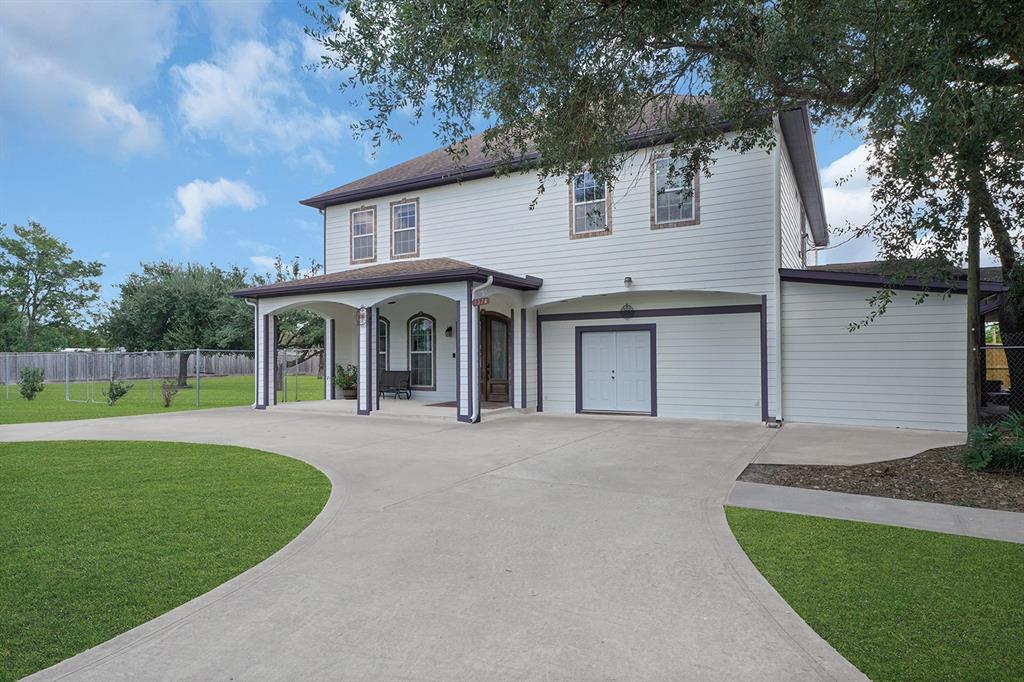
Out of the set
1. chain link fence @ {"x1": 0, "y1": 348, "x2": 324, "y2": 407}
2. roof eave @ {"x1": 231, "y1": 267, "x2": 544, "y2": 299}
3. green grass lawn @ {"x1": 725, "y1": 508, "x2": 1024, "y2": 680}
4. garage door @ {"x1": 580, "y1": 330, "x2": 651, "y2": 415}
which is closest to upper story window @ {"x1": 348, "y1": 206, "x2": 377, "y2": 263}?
roof eave @ {"x1": 231, "y1": 267, "x2": 544, "y2": 299}

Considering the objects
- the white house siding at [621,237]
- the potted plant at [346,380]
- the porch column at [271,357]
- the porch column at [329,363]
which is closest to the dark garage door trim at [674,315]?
the white house siding at [621,237]

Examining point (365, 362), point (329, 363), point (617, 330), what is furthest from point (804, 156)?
point (329, 363)

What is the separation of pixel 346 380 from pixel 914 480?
1468cm

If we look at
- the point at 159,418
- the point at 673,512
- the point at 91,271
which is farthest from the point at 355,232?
the point at 91,271

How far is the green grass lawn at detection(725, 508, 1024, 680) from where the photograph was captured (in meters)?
2.87

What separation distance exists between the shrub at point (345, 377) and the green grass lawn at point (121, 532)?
8912 millimetres

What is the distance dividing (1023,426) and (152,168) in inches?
1622

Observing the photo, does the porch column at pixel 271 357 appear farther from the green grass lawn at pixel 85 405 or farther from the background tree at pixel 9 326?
the background tree at pixel 9 326

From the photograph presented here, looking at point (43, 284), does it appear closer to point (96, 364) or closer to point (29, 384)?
point (96, 364)

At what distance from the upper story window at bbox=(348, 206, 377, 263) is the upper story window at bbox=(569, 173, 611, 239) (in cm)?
623

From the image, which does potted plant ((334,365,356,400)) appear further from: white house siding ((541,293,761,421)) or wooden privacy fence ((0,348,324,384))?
white house siding ((541,293,761,421))

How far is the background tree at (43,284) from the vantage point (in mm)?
45344

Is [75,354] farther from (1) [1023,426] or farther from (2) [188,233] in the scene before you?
(1) [1023,426]

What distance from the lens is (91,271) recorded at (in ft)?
164
